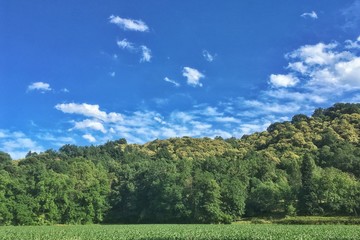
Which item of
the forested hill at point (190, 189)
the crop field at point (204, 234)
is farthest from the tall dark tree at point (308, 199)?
the crop field at point (204, 234)

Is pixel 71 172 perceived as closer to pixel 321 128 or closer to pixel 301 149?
pixel 301 149

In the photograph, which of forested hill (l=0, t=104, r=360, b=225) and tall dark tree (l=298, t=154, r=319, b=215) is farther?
forested hill (l=0, t=104, r=360, b=225)

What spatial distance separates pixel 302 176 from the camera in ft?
282

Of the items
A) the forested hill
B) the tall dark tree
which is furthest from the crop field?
the forested hill

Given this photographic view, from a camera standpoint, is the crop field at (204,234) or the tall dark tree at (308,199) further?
the tall dark tree at (308,199)

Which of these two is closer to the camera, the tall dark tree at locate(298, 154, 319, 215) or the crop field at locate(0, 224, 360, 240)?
the crop field at locate(0, 224, 360, 240)

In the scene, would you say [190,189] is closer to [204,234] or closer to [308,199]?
[308,199]

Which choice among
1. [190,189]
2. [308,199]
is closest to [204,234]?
[308,199]

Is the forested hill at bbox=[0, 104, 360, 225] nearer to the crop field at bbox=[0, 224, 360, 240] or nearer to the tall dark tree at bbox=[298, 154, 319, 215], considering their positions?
the tall dark tree at bbox=[298, 154, 319, 215]

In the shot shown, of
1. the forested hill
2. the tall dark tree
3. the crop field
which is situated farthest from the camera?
the forested hill

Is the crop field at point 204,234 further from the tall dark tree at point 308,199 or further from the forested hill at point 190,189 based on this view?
the forested hill at point 190,189

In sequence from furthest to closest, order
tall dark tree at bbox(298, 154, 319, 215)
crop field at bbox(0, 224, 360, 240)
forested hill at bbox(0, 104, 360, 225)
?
forested hill at bbox(0, 104, 360, 225) < tall dark tree at bbox(298, 154, 319, 215) < crop field at bbox(0, 224, 360, 240)

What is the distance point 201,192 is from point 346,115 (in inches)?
3568

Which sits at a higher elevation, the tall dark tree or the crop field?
the tall dark tree
